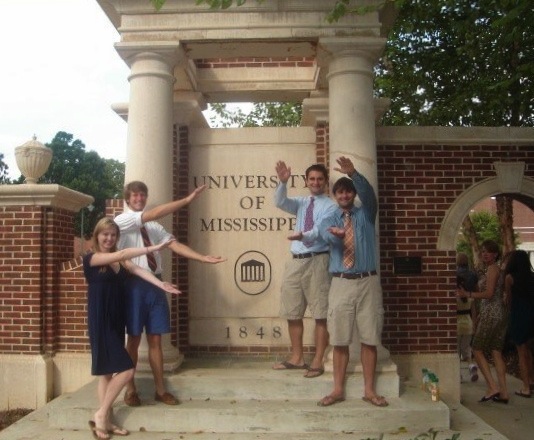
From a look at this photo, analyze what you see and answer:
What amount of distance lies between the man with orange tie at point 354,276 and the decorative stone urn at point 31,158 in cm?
357

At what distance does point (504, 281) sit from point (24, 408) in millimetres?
5378

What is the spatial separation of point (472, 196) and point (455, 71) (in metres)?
6.20

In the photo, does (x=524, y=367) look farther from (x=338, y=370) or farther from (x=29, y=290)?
(x=29, y=290)

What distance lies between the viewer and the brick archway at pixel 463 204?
736cm

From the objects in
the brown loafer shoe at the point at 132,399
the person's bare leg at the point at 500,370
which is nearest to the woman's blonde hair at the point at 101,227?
the brown loafer shoe at the point at 132,399

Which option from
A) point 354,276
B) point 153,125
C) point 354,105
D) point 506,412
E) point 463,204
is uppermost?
point 354,105

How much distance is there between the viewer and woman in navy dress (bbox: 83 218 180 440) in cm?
501

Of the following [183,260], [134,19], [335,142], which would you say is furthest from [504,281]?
[134,19]

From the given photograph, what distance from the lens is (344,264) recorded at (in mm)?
5449

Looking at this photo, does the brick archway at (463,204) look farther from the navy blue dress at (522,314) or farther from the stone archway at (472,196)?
the navy blue dress at (522,314)

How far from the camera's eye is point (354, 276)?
5441mm

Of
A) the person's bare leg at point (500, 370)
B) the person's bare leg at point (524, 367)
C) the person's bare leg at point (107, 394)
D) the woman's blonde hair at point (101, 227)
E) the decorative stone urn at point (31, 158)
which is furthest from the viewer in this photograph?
the person's bare leg at point (524, 367)

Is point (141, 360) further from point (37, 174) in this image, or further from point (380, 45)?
point (380, 45)

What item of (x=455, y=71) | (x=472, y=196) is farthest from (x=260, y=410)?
(x=455, y=71)
